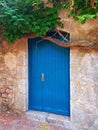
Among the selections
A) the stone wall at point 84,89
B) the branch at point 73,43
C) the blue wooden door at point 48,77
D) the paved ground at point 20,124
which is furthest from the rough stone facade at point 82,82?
the paved ground at point 20,124

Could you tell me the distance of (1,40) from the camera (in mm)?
5391

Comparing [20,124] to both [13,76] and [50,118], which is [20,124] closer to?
[50,118]

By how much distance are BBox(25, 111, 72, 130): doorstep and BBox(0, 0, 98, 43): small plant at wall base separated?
2.12m

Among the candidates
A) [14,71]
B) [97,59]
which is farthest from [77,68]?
[14,71]

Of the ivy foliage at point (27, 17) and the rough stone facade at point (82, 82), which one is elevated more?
the ivy foliage at point (27, 17)

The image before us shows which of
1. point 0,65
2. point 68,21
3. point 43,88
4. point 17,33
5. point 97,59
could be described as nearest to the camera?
point 97,59

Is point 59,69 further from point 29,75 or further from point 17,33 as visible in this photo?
point 17,33

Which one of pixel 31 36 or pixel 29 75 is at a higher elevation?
pixel 31 36

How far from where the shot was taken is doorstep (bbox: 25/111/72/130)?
457 cm

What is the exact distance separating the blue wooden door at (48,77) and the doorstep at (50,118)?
15cm

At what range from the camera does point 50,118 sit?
4.78 m

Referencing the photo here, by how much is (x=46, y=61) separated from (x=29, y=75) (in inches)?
27.7

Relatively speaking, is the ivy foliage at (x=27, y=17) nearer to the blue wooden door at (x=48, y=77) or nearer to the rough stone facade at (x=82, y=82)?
the rough stone facade at (x=82, y=82)

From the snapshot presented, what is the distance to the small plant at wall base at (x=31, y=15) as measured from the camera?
168 inches
